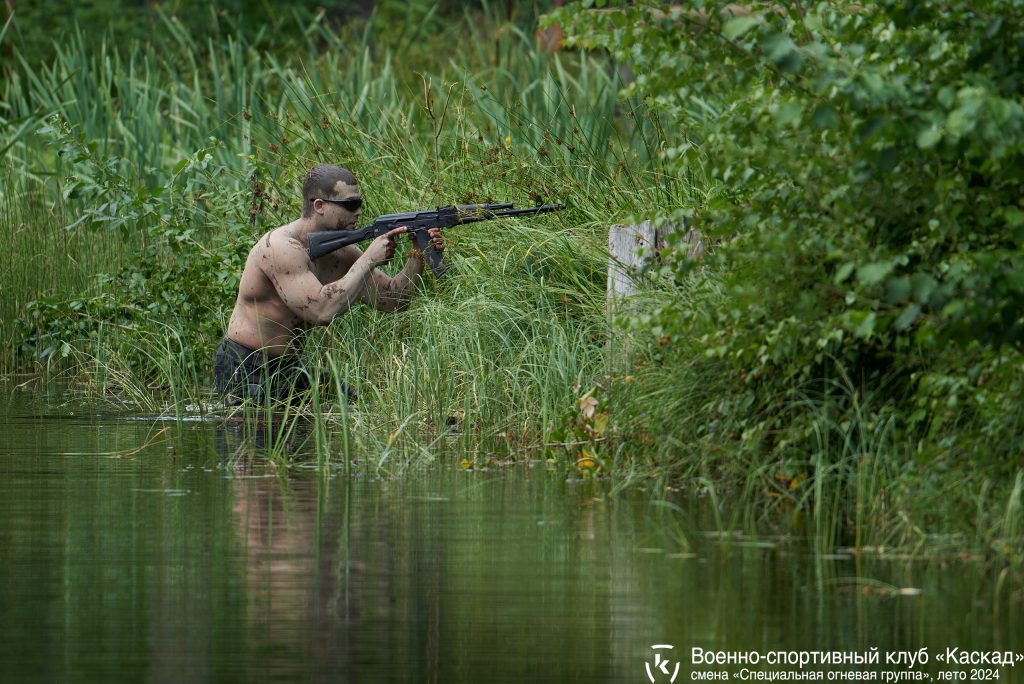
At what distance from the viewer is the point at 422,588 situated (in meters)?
5.29

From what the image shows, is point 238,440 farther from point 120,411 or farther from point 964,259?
point 964,259

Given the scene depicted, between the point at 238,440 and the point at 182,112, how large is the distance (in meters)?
8.29

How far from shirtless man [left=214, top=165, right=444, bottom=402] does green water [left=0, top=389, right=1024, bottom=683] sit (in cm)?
237

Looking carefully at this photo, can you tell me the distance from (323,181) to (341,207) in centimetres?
18

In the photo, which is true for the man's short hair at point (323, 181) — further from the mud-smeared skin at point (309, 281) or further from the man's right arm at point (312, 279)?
the man's right arm at point (312, 279)

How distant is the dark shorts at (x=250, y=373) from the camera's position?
972cm

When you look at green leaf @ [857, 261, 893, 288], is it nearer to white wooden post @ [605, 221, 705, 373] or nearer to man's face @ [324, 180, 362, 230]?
white wooden post @ [605, 221, 705, 373]

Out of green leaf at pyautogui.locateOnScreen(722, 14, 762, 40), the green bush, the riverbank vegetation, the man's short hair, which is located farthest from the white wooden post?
green leaf at pyautogui.locateOnScreen(722, 14, 762, 40)

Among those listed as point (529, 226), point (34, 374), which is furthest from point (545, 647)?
point (34, 374)

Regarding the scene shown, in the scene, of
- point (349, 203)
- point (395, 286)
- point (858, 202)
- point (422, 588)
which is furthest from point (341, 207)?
point (422, 588)

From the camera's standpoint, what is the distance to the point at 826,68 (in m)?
5.10

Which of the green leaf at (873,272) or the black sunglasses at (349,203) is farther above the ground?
the black sunglasses at (349,203)

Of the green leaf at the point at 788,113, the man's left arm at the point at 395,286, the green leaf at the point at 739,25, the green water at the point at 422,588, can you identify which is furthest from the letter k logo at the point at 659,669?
the man's left arm at the point at 395,286

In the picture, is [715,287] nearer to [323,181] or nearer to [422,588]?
[422,588]
